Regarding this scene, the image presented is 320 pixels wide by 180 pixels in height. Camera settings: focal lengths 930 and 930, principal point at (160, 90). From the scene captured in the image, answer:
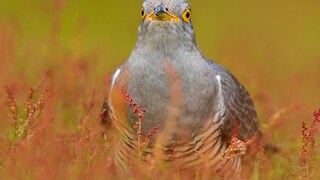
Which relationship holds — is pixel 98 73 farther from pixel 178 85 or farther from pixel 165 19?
pixel 178 85

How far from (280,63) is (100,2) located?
7792mm

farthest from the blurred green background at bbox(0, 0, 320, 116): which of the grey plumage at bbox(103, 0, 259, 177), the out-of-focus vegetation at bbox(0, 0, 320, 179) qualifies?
the grey plumage at bbox(103, 0, 259, 177)

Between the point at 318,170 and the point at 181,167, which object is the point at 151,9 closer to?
the point at 181,167

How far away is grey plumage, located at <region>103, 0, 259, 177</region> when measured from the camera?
6.21 meters

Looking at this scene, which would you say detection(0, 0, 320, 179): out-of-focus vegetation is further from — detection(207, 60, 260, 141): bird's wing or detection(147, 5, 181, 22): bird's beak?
detection(147, 5, 181, 22): bird's beak

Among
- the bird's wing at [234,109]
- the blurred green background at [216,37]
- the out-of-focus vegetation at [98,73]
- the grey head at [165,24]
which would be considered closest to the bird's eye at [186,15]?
the grey head at [165,24]

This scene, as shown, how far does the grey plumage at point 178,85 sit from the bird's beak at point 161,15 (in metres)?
0.02

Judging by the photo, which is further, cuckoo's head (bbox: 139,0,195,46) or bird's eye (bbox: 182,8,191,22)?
bird's eye (bbox: 182,8,191,22)

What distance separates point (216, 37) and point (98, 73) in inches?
207

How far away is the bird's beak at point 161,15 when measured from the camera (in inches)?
240

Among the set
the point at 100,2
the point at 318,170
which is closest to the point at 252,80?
the point at 318,170

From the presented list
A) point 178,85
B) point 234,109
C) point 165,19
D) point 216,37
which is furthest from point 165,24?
point 216,37

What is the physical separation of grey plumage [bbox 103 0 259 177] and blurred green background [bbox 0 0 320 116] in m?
1.70

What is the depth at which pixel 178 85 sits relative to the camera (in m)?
6.05
